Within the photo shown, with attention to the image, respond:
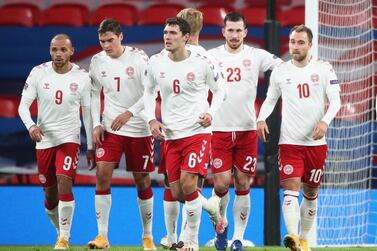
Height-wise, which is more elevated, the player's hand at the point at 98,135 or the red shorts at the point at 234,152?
the player's hand at the point at 98,135

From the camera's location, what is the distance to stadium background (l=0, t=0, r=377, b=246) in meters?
12.7

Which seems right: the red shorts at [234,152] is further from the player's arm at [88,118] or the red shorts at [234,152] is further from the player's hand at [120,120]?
the player's arm at [88,118]

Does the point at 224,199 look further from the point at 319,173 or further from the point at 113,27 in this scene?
the point at 113,27

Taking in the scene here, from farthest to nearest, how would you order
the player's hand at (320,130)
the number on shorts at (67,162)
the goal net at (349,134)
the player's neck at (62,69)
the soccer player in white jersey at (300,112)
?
the goal net at (349,134) → the player's neck at (62,69) → the number on shorts at (67,162) → the soccer player in white jersey at (300,112) → the player's hand at (320,130)

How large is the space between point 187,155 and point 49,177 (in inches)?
62.6

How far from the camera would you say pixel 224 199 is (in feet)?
32.1

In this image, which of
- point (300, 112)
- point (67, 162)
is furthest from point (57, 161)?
point (300, 112)

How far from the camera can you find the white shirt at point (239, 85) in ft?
31.6

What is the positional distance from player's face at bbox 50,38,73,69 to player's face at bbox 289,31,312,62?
1.76m

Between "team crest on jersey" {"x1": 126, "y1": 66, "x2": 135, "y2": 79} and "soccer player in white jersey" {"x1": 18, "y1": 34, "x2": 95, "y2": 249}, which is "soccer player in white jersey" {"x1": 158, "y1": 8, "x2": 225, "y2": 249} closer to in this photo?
"team crest on jersey" {"x1": 126, "y1": 66, "x2": 135, "y2": 79}

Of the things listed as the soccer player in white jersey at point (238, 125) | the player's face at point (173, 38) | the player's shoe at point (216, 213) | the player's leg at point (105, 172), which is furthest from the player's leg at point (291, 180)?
the player's leg at point (105, 172)

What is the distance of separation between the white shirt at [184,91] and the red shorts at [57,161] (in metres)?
1.00

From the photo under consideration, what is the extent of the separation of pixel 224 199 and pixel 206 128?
3.77 ft

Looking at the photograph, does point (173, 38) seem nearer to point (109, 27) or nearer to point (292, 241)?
point (109, 27)
